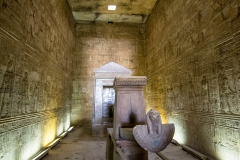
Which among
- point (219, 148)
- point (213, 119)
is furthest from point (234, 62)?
point (219, 148)

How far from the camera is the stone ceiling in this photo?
22.2 feet

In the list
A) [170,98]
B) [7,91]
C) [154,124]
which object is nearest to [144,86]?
[170,98]

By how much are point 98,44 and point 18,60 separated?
18.0ft

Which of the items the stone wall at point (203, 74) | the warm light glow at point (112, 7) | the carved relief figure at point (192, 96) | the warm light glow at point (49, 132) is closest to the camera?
the stone wall at point (203, 74)

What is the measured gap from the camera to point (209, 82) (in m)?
3.32

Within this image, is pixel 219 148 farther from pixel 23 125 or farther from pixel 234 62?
pixel 23 125

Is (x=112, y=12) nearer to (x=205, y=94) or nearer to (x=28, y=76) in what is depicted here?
(x=28, y=76)

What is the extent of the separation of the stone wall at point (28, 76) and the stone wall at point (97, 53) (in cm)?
245

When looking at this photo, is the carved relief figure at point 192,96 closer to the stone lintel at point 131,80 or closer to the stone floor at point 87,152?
the stone floor at point 87,152

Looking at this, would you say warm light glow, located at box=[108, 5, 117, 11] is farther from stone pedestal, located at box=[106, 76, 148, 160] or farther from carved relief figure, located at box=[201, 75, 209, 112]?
stone pedestal, located at box=[106, 76, 148, 160]

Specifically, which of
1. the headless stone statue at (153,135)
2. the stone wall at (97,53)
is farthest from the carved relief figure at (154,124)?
the stone wall at (97,53)

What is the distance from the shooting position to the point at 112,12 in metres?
7.45

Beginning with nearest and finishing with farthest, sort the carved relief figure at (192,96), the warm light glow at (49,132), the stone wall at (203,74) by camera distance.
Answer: the stone wall at (203,74) < the carved relief figure at (192,96) < the warm light glow at (49,132)

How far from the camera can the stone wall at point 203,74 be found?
2.75 meters
